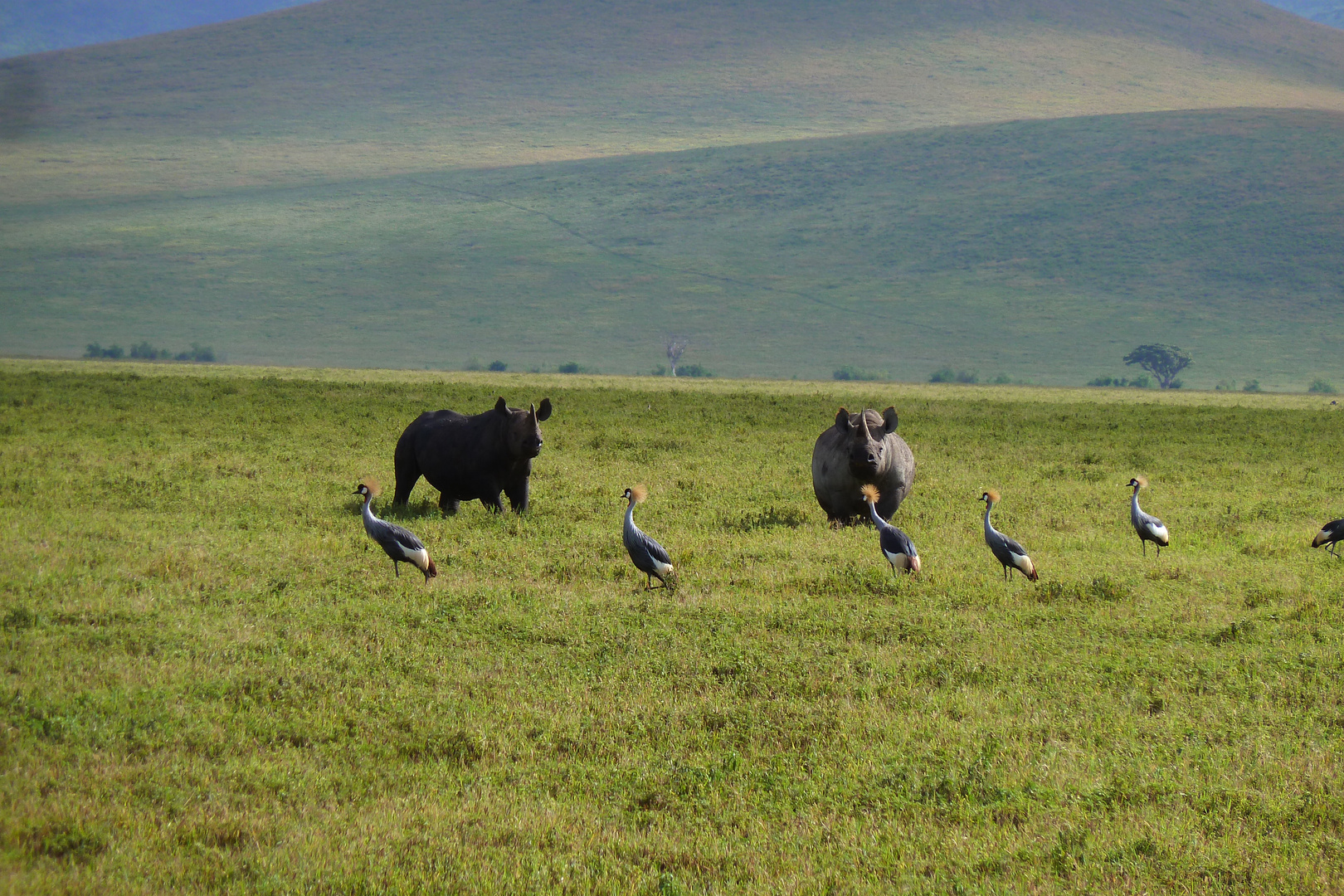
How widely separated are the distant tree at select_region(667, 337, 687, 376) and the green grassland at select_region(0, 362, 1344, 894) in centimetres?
10523

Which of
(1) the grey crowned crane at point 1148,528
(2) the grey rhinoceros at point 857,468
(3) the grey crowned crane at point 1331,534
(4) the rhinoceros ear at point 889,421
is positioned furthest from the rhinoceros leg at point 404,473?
(3) the grey crowned crane at point 1331,534

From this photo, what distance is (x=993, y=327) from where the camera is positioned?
134125mm

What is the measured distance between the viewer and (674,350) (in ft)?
413

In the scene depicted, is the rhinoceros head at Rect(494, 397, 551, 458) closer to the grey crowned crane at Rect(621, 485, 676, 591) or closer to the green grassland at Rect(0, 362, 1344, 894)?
the green grassland at Rect(0, 362, 1344, 894)

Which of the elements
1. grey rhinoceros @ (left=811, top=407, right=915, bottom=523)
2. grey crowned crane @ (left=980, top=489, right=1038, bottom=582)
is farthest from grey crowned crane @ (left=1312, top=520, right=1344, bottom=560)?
grey rhinoceros @ (left=811, top=407, right=915, bottom=523)

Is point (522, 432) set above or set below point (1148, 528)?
above

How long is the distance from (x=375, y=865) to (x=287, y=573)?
24.2 ft

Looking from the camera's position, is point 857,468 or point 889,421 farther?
point 889,421

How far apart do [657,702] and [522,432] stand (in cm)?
831

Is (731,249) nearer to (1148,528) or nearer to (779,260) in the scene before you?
(779,260)

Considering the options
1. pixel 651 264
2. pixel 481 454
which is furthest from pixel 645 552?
pixel 651 264

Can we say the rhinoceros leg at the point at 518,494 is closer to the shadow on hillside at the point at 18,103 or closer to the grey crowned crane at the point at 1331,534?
the shadow on hillside at the point at 18,103

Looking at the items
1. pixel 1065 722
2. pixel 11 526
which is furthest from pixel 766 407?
pixel 1065 722

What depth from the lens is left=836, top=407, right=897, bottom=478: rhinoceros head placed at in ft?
52.4
